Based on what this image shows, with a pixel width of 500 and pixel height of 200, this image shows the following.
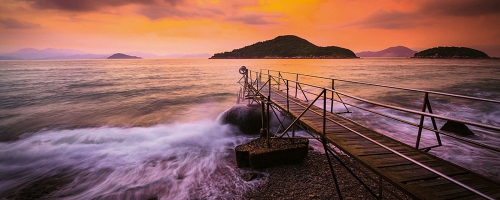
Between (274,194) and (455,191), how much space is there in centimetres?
381

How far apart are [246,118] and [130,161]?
5749 millimetres

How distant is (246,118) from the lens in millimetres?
11953

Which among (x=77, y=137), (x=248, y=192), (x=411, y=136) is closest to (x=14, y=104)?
(x=77, y=137)

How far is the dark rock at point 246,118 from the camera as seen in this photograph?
11.8 m

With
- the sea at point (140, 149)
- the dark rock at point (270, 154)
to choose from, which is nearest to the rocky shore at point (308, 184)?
the dark rock at point (270, 154)

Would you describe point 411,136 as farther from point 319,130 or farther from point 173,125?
point 173,125

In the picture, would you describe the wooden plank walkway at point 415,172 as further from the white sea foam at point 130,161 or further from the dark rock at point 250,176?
the white sea foam at point 130,161

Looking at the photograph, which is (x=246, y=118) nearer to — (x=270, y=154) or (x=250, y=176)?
(x=270, y=154)

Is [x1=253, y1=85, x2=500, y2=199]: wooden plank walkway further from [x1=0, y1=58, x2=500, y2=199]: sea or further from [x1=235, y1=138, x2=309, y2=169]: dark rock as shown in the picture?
[x1=0, y1=58, x2=500, y2=199]: sea

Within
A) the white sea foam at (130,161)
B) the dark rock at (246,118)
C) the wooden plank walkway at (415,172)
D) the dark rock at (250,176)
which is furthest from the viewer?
the dark rock at (246,118)

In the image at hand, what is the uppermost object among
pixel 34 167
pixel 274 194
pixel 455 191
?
pixel 455 191

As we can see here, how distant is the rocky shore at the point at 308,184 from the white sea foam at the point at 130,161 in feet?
2.77

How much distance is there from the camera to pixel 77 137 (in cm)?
1209

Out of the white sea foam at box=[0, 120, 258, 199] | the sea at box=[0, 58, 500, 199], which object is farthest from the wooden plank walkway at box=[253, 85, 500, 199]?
the white sea foam at box=[0, 120, 258, 199]
